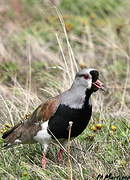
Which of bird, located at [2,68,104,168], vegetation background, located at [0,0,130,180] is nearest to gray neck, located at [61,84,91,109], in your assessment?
bird, located at [2,68,104,168]

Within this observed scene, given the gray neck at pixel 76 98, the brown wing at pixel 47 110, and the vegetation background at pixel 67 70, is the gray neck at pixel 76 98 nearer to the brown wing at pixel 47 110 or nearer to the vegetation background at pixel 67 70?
the brown wing at pixel 47 110

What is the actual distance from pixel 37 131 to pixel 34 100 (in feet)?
3.47

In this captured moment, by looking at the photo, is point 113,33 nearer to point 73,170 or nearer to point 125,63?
point 125,63

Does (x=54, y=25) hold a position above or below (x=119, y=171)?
above

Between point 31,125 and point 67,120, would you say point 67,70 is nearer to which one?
point 31,125

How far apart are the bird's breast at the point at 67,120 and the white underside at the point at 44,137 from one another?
0.08 metres

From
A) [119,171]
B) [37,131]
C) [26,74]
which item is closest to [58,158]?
[37,131]

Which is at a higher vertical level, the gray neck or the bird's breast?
the gray neck

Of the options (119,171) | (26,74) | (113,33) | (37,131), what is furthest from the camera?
(113,33)

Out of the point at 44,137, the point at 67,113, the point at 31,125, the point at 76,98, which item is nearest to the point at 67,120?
the point at 67,113

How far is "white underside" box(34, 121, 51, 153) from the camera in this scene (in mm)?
4914

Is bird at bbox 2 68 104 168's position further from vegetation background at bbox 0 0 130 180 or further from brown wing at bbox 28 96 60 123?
vegetation background at bbox 0 0 130 180

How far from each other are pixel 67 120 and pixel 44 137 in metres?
0.29

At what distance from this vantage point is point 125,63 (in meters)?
8.22
